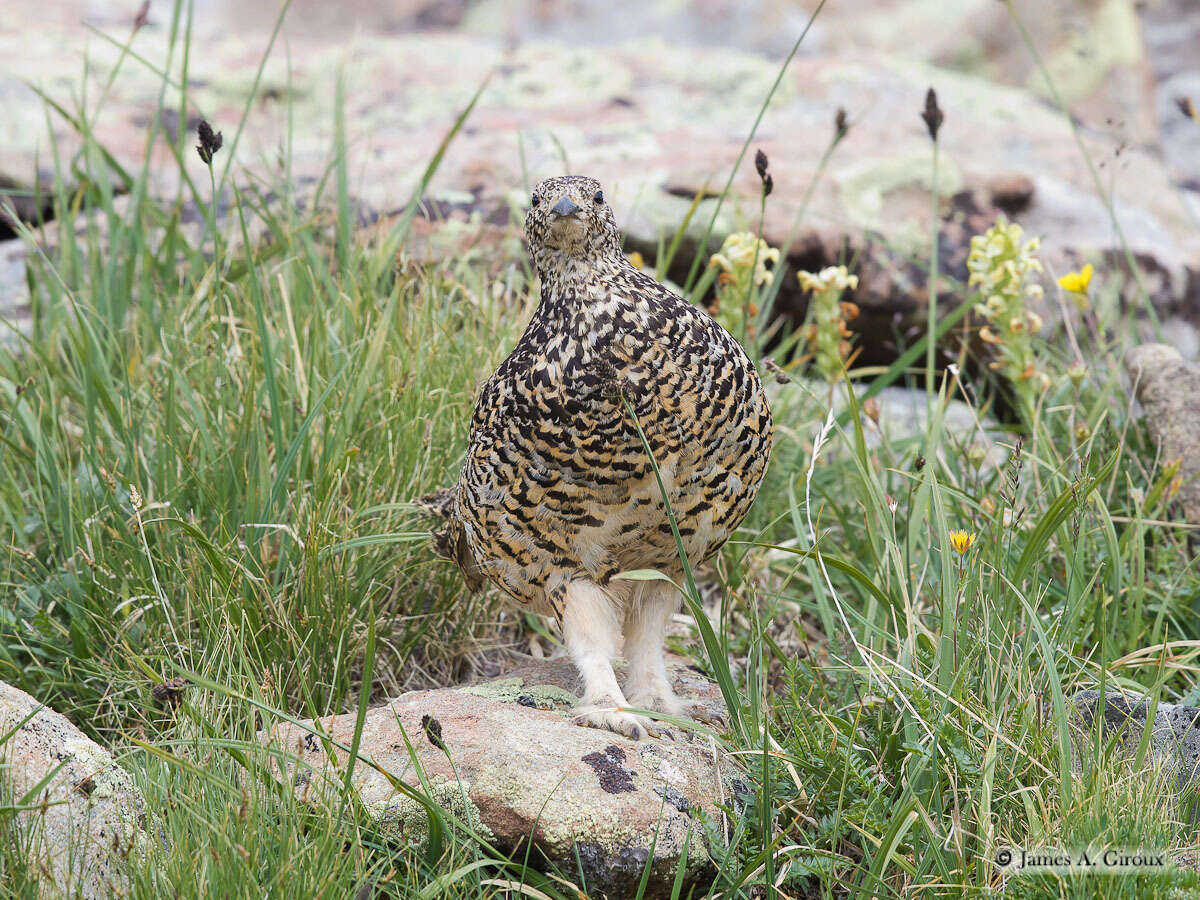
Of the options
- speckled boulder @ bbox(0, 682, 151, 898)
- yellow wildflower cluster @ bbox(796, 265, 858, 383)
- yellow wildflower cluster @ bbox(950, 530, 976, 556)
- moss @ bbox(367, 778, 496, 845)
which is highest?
yellow wildflower cluster @ bbox(796, 265, 858, 383)

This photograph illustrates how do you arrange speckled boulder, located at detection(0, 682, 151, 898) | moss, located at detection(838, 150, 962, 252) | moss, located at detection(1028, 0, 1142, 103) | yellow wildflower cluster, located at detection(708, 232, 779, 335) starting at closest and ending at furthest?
speckled boulder, located at detection(0, 682, 151, 898)
yellow wildflower cluster, located at detection(708, 232, 779, 335)
moss, located at detection(838, 150, 962, 252)
moss, located at detection(1028, 0, 1142, 103)

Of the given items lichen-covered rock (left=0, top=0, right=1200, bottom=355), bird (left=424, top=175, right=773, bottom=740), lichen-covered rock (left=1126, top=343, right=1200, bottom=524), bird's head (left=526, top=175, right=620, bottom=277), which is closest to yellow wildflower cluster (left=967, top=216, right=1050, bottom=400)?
lichen-covered rock (left=1126, top=343, right=1200, bottom=524)

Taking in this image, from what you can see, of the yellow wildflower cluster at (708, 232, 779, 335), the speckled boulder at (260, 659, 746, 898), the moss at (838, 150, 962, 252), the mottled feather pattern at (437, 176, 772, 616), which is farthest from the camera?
the moss at (838, 150, 962, 252)

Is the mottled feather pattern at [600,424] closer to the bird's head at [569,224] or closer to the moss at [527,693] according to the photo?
the bird's head at [569,224]

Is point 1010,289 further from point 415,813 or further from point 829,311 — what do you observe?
point 415,813

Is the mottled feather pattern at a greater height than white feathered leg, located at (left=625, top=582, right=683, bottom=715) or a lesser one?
greater

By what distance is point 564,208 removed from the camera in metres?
2.82

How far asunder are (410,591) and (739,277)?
1635 millimetres

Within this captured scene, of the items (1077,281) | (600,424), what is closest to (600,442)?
(600,424)

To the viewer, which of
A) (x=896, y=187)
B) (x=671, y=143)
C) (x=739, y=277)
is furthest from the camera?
(x=671, y=143)

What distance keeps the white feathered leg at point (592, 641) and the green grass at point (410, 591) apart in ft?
1.04

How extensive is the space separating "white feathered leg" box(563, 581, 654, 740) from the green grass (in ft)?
1.04

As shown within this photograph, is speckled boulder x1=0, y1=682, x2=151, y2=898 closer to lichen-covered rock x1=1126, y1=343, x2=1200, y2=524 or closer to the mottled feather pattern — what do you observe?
the mottled feather pattern

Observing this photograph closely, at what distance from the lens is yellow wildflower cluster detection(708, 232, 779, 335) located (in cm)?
416
